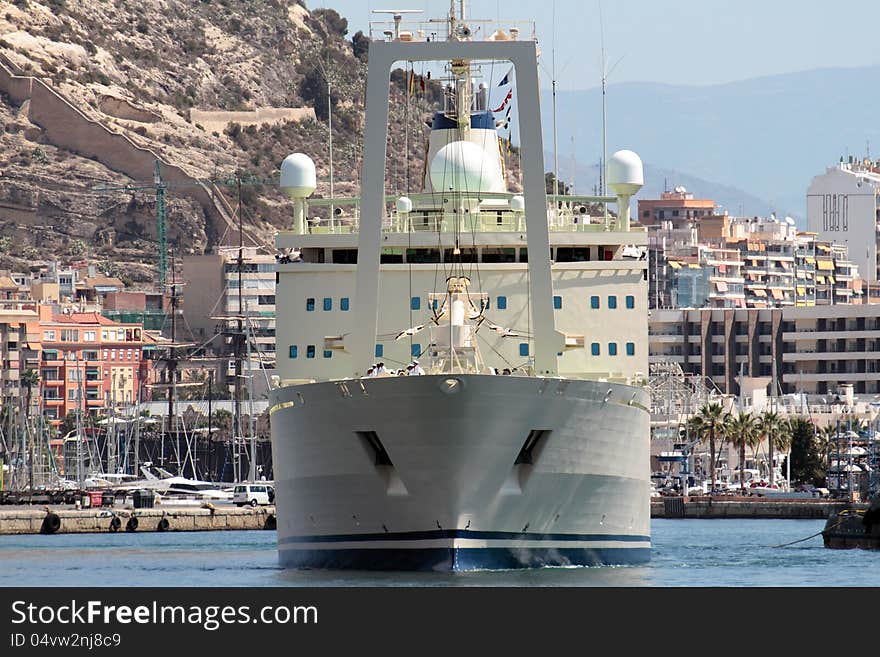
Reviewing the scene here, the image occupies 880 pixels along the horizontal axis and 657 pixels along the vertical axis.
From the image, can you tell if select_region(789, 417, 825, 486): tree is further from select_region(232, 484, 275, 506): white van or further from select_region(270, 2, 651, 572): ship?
select_region(270, 2, 651, 572): ship

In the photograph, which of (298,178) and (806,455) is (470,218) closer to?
(298,178)

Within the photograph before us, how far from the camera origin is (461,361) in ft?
160

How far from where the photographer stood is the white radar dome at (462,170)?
181 feet

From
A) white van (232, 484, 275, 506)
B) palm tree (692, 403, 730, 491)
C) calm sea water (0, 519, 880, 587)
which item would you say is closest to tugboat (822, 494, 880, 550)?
calm sea water (0, 519, 880, 587)

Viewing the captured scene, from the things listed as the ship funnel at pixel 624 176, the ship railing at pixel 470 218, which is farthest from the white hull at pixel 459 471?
the ship funnel at pixel 624 176

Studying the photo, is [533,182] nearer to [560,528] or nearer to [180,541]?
[560,528]

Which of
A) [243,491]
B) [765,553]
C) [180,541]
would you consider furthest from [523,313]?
[243,491]

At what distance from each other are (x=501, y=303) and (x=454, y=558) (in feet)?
24.8

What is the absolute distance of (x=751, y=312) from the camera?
168875mm

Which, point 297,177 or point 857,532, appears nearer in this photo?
point 297,177

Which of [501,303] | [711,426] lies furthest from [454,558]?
[711,426]

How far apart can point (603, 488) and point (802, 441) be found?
78050 millimetres

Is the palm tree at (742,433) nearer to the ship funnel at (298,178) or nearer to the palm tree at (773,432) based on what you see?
the palm tree at (773,432)

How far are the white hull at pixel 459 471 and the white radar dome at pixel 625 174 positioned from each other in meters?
6.73
